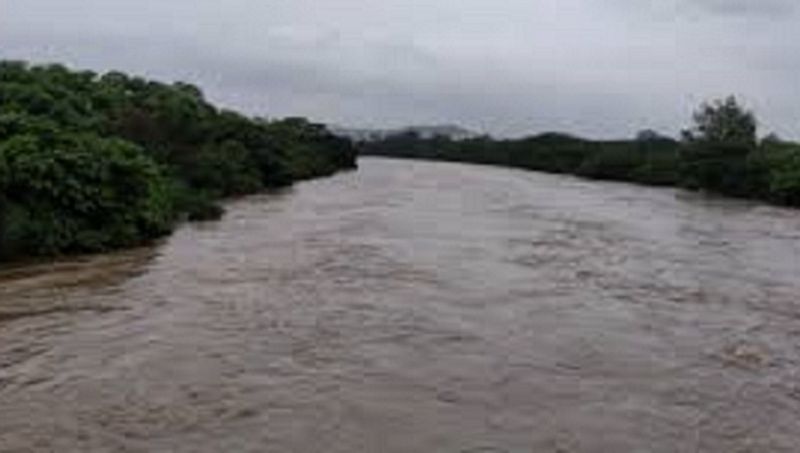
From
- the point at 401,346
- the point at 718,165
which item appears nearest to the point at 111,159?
the point at 401,346

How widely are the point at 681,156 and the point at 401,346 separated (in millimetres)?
59084

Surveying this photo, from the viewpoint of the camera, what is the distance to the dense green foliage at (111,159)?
91.9 ft

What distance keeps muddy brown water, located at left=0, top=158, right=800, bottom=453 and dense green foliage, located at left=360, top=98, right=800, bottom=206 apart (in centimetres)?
3091

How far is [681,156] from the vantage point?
7469 centimetres

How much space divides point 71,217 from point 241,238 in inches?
177

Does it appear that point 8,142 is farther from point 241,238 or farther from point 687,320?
point 687,320

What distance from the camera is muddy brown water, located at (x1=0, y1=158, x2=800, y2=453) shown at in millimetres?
13578

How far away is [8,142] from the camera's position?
28.4m

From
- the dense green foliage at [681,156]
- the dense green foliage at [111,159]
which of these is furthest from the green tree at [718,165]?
the dense green foliage at [111,159]

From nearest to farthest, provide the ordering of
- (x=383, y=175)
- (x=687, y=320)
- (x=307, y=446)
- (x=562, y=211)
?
(x=307, y=446)
(x=687, y=320)
(x=562, y=211)
(x=383, y=175)

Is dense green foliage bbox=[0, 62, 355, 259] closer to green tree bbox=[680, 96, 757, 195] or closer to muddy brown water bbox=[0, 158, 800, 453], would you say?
muddy brown water bbox=[0, 158, 800, 453]

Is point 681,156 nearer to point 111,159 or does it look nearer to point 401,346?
point 111,159

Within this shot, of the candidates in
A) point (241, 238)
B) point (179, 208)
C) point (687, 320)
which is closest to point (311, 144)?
point (179, 208)

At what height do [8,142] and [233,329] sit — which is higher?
[8,142]
